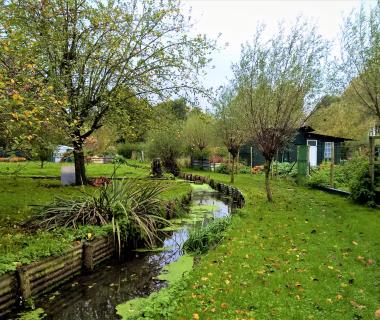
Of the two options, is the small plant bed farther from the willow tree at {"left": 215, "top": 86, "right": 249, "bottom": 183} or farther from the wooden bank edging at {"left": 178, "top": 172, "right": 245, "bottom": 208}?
the willow tree at {"left": 215, "top": 86, "right": 249, "bottom": 183}

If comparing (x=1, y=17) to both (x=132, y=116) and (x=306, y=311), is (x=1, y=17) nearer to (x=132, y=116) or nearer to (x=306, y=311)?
(x=132, y=116)

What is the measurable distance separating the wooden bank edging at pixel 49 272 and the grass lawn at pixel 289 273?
2265mm

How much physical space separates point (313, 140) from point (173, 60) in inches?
857

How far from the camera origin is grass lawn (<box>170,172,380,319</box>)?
4.55 meters

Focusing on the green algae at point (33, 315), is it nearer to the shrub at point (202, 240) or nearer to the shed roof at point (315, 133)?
the shrub at point (202, 240)

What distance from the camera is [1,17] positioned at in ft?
28.6

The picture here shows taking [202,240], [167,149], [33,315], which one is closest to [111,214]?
[202,240]

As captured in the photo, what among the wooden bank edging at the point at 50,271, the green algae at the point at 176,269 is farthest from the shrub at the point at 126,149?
the green algae at the point at 176,269

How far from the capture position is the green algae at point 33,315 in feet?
17.0

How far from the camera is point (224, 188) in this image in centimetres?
1948

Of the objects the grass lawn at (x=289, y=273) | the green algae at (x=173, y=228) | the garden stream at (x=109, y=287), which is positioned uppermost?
the grass lawn at (x=289, y=273)

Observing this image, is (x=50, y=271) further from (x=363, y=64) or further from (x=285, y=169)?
(x=285, y=169)

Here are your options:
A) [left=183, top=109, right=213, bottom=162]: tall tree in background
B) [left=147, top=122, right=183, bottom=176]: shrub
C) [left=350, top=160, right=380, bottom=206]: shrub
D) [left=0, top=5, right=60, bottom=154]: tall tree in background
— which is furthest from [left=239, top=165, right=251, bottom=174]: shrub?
[left=0, top=5, right=60, bottom=154]: tall tree in background

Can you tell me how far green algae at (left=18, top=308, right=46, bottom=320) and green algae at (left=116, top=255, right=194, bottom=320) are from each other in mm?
1081
